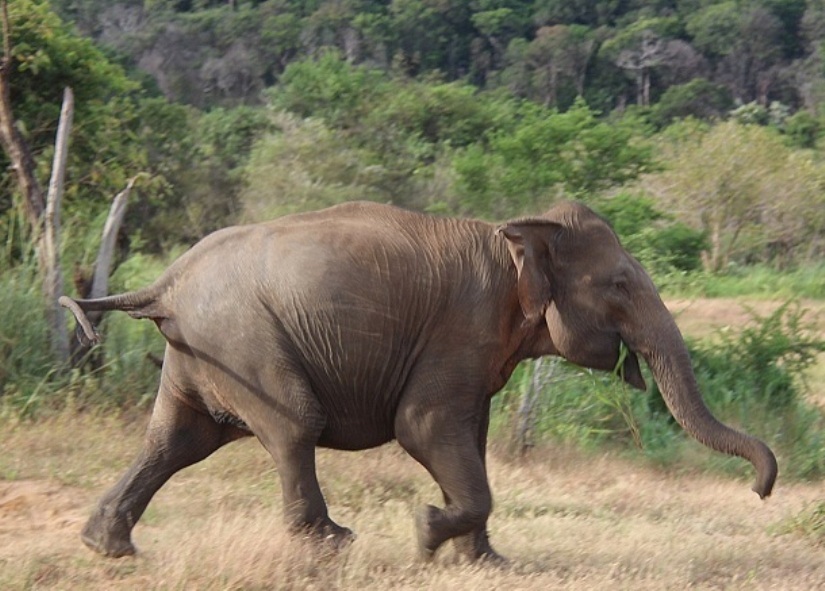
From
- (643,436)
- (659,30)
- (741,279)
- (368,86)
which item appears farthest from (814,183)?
(659,30)

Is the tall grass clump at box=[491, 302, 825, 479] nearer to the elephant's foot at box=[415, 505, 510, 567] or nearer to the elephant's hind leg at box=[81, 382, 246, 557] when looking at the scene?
the elephant's foot at box=[415, 505, 510, 567]

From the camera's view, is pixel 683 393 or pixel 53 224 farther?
pixel 53 224

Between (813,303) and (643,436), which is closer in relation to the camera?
(643,436)

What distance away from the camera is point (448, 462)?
622 centimetres

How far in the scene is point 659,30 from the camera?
56906 mm

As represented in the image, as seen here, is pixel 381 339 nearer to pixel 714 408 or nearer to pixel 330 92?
pixel 714 408

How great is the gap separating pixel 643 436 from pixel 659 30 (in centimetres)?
4800

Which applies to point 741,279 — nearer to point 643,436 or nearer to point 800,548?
point 643,436

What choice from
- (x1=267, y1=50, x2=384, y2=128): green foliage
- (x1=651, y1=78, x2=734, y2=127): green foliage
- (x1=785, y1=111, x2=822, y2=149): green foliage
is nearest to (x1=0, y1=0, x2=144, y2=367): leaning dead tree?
(x1=267, y1=50, x2=384, y2=128): green foliage

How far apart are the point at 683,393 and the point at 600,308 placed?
0.56 meters

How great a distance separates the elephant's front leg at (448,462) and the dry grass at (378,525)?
0.78 ft

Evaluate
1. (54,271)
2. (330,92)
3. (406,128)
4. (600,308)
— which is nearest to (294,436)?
(600,308)

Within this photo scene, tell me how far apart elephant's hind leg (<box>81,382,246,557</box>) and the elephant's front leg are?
94 cm

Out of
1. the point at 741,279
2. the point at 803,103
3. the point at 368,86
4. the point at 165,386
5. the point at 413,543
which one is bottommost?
the point at 803,103
